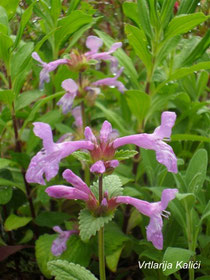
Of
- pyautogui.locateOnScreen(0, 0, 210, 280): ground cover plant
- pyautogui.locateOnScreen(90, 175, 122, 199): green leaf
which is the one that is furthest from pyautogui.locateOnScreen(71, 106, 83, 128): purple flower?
pyautogui.locateOnScreen(90, 175, 122, 199): green leaf

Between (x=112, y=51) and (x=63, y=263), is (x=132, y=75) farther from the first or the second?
(x=63, y=263)

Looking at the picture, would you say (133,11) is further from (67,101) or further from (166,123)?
(166,123)

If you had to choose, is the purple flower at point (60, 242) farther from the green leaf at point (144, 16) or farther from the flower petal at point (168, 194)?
the green leaf at point (144, 16)

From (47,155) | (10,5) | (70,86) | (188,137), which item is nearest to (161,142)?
(47,155)

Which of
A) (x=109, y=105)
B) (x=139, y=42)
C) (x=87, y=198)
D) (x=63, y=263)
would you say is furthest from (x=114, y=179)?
(x=109, y=105)

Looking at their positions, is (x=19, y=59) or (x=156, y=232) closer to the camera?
(x=156, y=232)

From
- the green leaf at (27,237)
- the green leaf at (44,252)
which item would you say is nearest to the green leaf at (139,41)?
the green leaf at (44,252)

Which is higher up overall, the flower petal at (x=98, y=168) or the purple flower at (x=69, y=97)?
the flower petal at (x=98, y=168)
